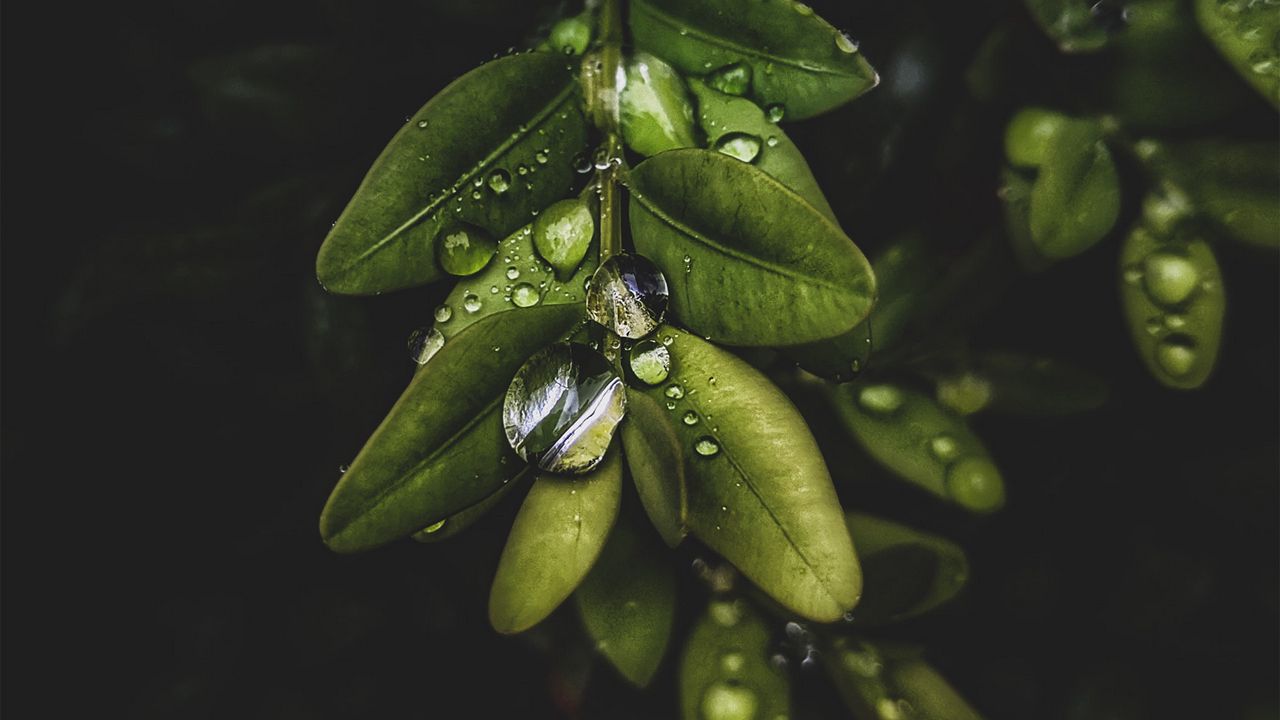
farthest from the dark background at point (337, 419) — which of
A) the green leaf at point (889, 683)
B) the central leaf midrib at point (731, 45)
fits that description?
A: the central leaf midrib at point (731, 45)

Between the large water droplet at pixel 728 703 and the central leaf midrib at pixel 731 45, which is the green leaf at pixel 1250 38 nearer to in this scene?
the central leaf midrib at pixel 731 45

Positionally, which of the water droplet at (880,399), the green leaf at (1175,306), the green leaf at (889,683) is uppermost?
the water droplet at (880,399)

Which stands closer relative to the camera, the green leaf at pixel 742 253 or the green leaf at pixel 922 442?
the green leaf at pixel 742 253

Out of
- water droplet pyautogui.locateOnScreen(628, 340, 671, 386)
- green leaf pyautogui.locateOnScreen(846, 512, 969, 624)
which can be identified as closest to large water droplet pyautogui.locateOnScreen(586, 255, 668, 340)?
water droplet pyautogui.locateOnScreen(628, 340, 671, 386)

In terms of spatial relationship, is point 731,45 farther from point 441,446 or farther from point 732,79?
point 441,446

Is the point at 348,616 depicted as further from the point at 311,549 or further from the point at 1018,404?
the point at 1018,404

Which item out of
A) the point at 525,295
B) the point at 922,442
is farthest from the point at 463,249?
the point at 922,442
